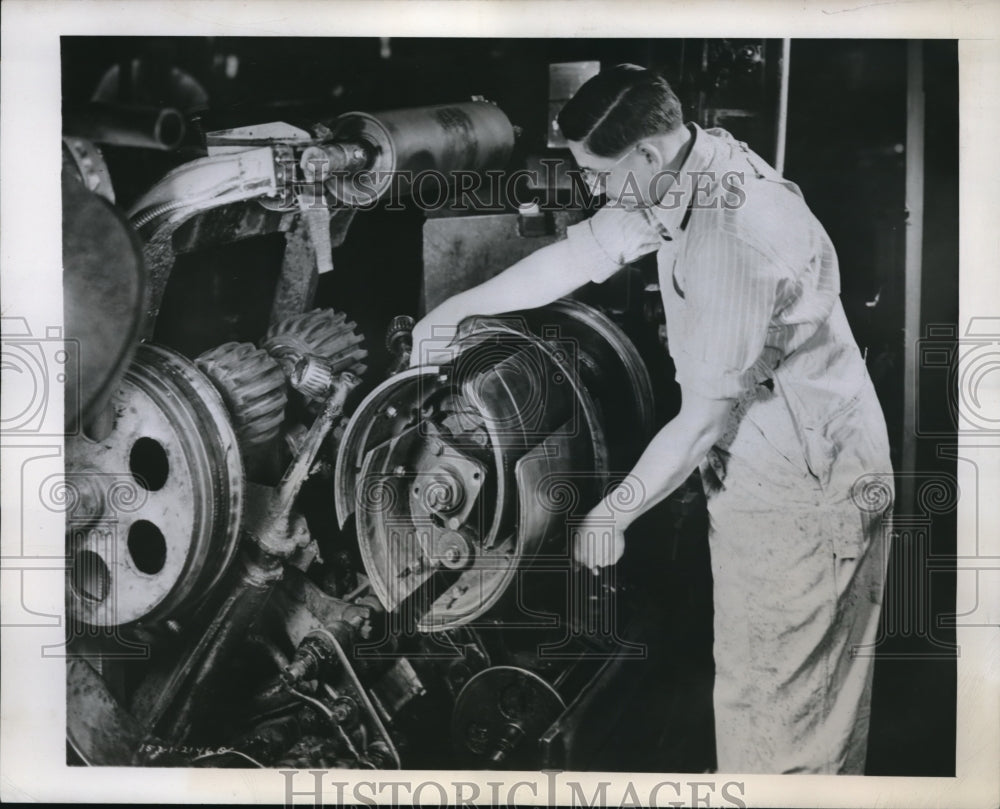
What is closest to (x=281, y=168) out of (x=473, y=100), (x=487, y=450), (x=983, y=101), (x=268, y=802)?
(x=473, y=100)

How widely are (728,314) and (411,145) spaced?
2.64 feet

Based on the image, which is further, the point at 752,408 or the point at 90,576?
the point at 90,576

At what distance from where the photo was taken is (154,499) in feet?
6.85

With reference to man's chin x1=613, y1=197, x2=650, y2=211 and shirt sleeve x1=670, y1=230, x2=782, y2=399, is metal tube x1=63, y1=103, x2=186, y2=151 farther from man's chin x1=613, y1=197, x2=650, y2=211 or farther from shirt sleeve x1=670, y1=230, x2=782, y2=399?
shirt sleeve x1=670, y1=230, x2=782, y2=399

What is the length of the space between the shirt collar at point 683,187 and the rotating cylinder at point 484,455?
26cm

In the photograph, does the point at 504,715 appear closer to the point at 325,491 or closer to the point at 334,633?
the point at 334,633

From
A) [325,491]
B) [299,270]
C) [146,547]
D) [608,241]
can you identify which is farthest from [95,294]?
[608,241]

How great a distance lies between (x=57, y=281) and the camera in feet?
6.90

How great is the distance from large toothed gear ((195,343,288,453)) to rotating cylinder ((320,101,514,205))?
0.45 meters

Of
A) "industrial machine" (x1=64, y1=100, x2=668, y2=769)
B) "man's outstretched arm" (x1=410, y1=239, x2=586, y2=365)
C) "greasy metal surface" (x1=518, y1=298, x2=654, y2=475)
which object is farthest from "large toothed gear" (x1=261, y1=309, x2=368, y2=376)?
"greasy metal surface" (x1=518, y1=298, x2=654, y2=475)

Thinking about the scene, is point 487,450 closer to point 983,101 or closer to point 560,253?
point 560,253

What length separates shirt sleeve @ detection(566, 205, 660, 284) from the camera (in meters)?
2.03

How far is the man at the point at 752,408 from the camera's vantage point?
1.99 meters

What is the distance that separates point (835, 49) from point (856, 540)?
1105 millimetres
